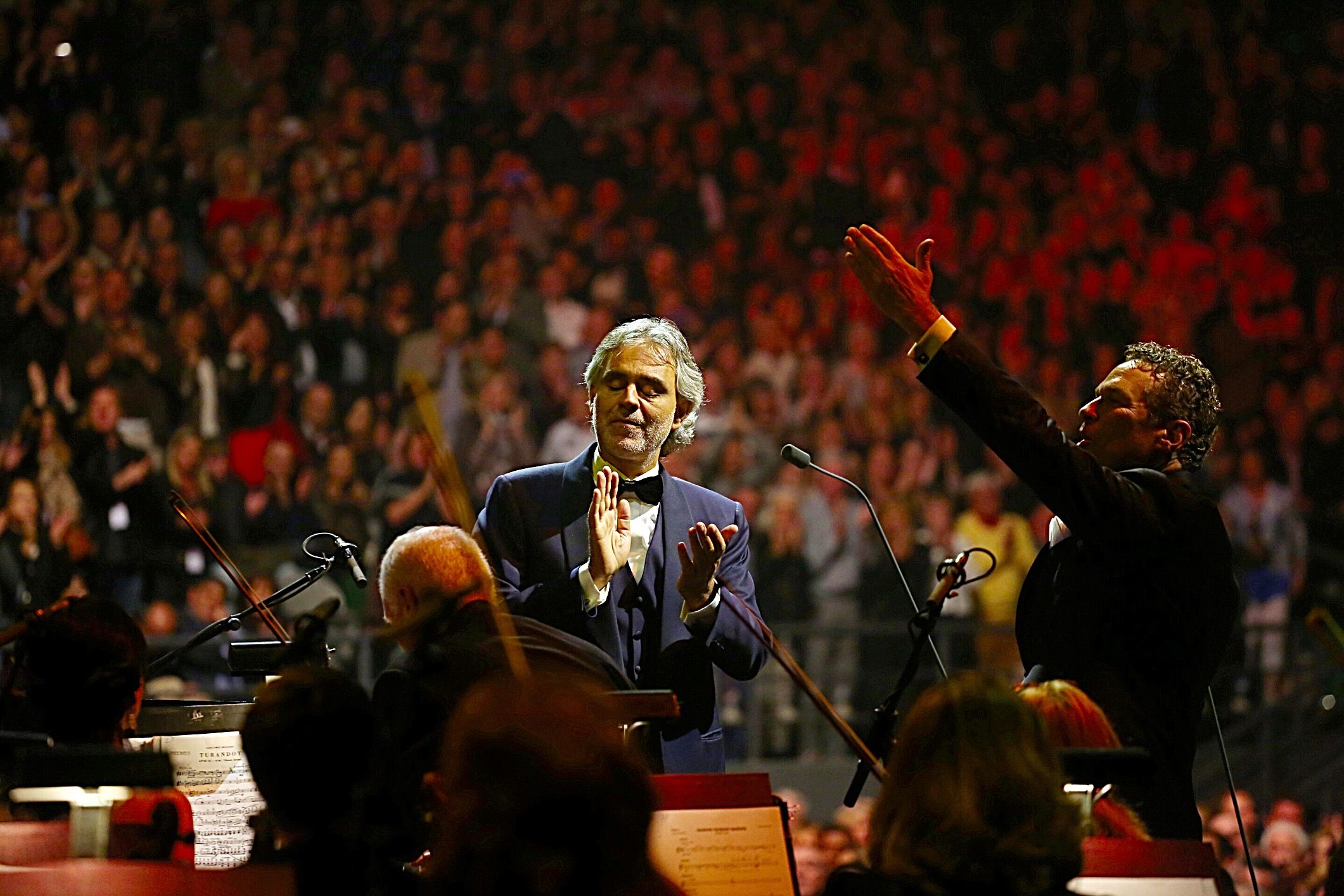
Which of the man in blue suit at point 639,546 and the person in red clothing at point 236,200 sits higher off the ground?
the person in red clothing at point 236,200

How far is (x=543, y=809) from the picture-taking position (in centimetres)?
146

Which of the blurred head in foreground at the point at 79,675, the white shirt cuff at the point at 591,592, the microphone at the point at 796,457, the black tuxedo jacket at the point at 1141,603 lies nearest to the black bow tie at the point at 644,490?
the white shirt cuff at the point at 591,592

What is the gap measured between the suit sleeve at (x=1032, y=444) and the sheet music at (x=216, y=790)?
1.31 metres

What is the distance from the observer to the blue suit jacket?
125 inches

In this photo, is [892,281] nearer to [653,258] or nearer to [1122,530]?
[1122,530]

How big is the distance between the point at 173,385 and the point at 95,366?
375 mm

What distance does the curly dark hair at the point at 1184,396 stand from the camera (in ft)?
9.27

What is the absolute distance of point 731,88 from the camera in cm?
974

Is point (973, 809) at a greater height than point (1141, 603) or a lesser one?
lesser

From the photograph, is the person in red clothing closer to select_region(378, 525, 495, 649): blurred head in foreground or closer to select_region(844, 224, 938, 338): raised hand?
select_region(378, 525, 495, 649): blurred head in foreground

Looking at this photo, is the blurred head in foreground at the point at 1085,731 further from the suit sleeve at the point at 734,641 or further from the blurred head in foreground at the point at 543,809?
the suit sleeve at the point at 734,641

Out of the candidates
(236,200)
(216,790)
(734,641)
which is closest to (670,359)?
(734,641)

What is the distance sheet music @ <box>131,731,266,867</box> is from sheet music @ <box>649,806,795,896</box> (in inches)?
29.3

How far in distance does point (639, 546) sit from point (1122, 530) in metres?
1.15
